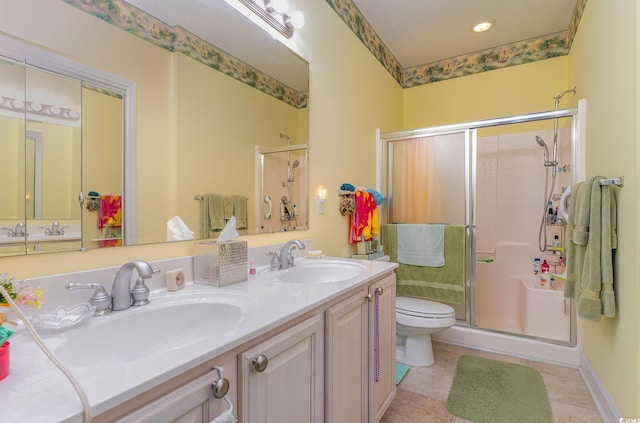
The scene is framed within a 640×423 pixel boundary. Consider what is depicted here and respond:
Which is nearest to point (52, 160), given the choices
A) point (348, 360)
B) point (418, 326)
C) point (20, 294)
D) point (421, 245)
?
point (20, 294)

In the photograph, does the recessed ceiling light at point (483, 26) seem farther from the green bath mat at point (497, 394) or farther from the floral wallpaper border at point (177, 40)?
the green bath mat at point (497, 394)

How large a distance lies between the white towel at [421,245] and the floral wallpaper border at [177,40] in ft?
4.89

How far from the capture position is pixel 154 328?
36.5 inches

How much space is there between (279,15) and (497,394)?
99.3 inches

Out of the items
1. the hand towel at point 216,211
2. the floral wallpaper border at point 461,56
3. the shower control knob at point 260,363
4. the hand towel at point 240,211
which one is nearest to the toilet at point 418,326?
the hand towel at point 240,211

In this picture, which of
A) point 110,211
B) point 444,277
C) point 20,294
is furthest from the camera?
point 444,277

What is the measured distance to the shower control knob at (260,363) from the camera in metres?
0.78

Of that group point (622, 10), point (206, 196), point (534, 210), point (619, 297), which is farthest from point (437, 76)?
point (206, 196)

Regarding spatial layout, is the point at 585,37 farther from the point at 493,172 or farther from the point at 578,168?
the point at 493,172

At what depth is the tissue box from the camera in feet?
3.85

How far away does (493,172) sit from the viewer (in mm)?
3119

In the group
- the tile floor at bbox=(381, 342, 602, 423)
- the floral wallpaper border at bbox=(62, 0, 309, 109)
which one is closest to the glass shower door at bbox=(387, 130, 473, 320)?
the tile floor at bbox=(381, 342, 602, 423)

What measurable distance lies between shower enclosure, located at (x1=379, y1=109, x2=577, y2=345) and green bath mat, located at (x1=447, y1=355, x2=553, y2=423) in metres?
0.39

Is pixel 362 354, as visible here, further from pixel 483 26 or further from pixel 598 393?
pixel 483 26
